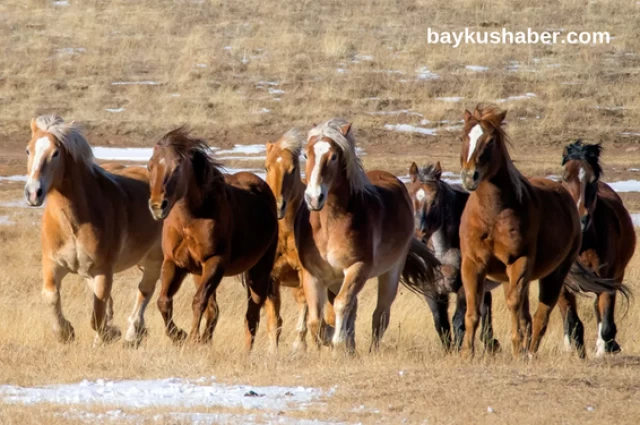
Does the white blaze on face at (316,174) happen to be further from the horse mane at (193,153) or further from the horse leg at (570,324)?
the horse leg at (570,324)

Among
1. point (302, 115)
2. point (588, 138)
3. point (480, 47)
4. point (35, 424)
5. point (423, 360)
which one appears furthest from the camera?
point (480, 47)

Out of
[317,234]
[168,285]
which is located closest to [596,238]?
[317,234]

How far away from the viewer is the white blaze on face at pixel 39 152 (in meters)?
10.2

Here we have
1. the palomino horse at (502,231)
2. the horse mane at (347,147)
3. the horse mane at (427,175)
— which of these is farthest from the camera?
the horse mane at (427,175)

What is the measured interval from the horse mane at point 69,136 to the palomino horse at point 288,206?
1734mm

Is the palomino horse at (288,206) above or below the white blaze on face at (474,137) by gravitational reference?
below

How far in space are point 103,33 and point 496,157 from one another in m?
36.2

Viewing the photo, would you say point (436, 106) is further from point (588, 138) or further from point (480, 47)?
point (480, 47)

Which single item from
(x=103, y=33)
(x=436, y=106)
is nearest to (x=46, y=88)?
(x=103, y=33)

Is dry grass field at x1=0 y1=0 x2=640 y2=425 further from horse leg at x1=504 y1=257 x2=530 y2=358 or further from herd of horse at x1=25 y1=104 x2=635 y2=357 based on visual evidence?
herd of horse at x1=25 y1=104 x2=635 y2=357

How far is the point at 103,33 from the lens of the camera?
1754 inches

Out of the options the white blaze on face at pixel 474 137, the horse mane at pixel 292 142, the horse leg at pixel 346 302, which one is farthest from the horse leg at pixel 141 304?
the white blaze on face at pixel 474 137

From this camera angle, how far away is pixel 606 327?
12.0 metres

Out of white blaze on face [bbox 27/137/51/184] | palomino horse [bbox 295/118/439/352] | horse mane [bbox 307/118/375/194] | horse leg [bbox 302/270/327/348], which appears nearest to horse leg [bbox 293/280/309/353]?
horse leg [bbox 302/270/327/348]
